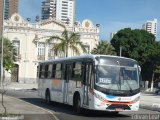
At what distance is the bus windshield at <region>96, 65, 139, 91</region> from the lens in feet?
66.8

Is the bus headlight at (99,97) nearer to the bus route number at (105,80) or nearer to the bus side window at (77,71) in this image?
the bus route number at (105,80)

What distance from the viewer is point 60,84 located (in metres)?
25.1

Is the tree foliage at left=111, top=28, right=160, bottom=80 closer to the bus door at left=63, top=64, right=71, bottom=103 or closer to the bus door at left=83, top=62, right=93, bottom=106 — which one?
the bus door at left=63, top=64, right=71, bottom=103

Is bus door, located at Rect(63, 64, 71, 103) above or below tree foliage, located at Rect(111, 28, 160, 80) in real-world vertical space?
below

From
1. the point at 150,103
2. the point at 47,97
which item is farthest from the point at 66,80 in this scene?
the point at 150,103

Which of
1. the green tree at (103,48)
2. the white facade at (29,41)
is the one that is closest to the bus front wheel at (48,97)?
the green tree at (103,48)

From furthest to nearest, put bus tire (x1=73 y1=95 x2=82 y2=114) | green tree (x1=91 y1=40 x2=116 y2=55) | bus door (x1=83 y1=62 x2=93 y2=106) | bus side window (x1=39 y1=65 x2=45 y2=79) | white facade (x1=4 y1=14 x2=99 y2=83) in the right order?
white facade (x1=4 y1=14 x2=99 y2=83)
green tree (x1=91 y1=40 x2=116 y2=55)
bus side window (x1=39 y1=65 x2=45 y2=79)
bus tire (x1=73 y1=95 x2=82 y2=114)
bus door (x1=83 y1=62 x2=93 y2=106)

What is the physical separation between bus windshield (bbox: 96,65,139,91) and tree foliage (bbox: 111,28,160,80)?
58903 mm

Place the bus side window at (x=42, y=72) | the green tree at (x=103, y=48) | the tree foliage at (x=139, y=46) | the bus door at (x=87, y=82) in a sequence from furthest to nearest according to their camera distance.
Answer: the tree foliage at (x=139, y=46)
the green tree at (x=103, y=48)
the bus side window at (x=42, y=72)
the bus door at (x=87, y=82)

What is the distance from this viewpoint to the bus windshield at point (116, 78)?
2036 cm

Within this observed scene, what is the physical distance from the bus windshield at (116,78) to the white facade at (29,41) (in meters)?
57.9

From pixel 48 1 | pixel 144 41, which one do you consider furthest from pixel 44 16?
pixel 144 41

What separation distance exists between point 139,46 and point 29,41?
20.6 meters

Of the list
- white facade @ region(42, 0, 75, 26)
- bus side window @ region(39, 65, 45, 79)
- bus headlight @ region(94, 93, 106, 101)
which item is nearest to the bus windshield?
bus headlight @ region(94, 93, 106, 101)
